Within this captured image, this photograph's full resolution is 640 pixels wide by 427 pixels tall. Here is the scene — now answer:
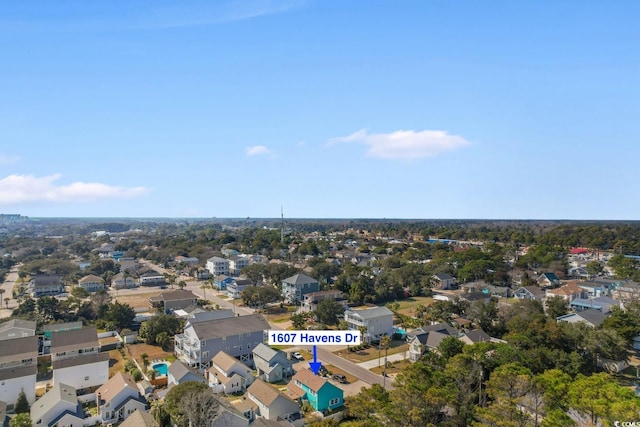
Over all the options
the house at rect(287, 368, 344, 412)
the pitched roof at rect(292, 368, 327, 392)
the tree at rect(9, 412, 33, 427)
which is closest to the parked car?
the house at rect(287, 368, 344, 412)

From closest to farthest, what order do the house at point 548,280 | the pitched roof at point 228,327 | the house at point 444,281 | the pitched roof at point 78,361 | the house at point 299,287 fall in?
the pitched roof at point 78,361
the pitched roof at point 228,327
the house at point 299,287
the house at point 548,280
the house at point 444,281

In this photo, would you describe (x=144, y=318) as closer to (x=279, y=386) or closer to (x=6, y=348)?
(x=6, y=348)

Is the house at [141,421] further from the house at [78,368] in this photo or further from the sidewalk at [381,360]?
the sidewalk at [381,360]

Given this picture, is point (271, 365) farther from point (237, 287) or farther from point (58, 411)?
point (237, 287)

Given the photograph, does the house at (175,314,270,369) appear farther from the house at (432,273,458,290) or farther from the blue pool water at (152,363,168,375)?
the house at (432,273,458,290)

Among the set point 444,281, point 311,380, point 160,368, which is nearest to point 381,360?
point 311,380

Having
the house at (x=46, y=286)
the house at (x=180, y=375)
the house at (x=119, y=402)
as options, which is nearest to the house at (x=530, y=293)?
the house at (x=180, y=375)
